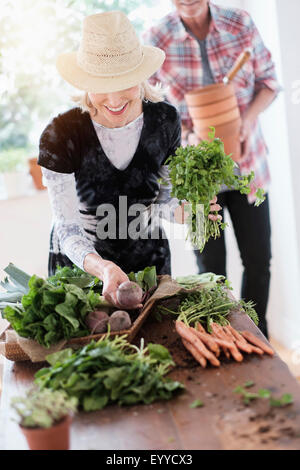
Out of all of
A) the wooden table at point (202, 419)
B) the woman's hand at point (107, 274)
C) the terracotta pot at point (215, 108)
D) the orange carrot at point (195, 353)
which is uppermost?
the terracotta pot at point (215, 108)

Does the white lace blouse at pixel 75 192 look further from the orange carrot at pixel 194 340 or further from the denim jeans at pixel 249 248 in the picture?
the denim jeans at pixel 249 248

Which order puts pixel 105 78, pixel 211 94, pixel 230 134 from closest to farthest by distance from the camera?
1. pixel 105 78
2. pixel 211 94
3. pixel 230 134

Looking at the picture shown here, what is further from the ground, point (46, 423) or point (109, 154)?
point (109, 154)

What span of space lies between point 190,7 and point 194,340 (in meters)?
2.10

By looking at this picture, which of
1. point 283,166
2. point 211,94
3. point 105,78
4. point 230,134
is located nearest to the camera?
point 105,78

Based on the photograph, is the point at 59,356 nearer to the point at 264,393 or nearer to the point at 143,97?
the point at 264,393

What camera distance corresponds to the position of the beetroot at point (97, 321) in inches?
74.7

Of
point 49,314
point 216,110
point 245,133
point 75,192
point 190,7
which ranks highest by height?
point 190,7

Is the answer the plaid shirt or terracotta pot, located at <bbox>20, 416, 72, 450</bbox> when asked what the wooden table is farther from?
the plaid shirt

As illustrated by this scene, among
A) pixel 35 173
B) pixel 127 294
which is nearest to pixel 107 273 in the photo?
pixel 127 294

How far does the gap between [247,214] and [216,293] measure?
1.35 metres

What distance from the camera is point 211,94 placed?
305 cm

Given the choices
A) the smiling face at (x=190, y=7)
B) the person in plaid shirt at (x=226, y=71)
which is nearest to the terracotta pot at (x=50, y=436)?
the person in plaid shirt at (x=226, y=71)

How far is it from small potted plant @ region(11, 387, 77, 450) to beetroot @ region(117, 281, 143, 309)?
615 millimetres
